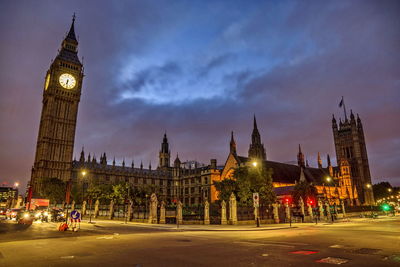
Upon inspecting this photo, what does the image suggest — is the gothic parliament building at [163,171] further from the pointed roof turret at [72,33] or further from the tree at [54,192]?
the tree at [54,192]

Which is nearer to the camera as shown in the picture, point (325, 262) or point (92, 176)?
point (325, 262)

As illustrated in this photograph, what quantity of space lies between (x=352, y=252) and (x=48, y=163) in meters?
99.1

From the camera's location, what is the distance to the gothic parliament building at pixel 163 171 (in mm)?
87938

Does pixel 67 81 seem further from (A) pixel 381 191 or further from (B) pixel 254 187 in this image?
(A) pixel 381 191

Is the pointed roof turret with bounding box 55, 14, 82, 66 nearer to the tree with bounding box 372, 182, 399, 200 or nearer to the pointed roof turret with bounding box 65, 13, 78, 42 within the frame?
the pointed roof turret with bounding box 65, 13, 78, 42

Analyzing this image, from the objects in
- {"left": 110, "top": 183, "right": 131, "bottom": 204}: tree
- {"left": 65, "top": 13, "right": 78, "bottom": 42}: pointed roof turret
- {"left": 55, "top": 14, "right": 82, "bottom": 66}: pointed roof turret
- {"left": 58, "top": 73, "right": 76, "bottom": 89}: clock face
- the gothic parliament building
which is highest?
{"left": 65, "top": 13, "right": 78, "bottom": 42}: pointed roof turret

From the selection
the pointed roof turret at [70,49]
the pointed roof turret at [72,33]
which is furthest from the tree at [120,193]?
the pointed roof turret at [72,33]

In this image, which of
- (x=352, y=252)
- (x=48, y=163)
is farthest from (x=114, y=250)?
(x=48, y=163)

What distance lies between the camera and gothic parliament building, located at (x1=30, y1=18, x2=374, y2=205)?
8794 cm

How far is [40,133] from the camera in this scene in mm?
101875

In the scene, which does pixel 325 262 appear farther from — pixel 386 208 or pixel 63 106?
pixel 63 106

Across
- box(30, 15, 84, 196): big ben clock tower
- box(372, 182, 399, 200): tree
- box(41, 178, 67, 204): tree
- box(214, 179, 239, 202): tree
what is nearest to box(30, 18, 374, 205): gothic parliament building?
box(30, 15, 84, 196): big ben clock tower

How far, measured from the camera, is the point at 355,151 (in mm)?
115062

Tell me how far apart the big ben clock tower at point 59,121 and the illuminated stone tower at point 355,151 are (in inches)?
4015
